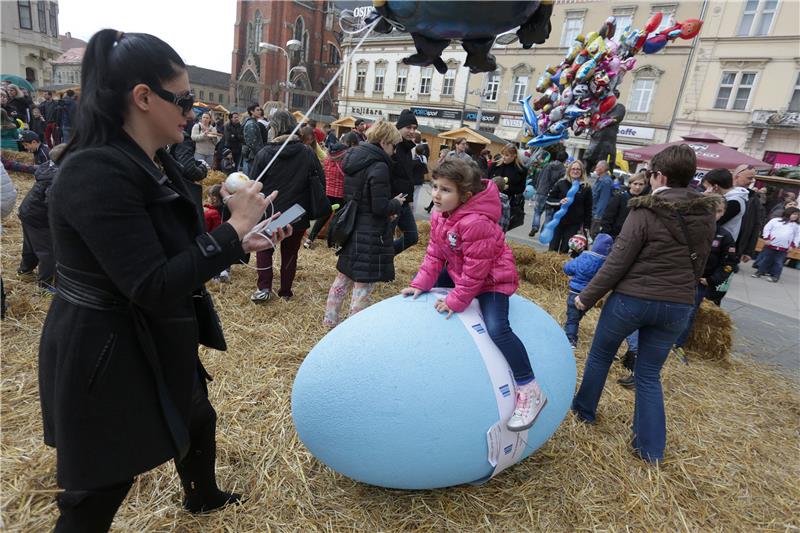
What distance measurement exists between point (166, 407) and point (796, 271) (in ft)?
46.9

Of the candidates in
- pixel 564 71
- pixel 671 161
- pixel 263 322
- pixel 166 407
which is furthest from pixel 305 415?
pixel 564 71

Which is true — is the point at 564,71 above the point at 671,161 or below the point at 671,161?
above

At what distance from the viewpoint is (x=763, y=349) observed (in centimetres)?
554

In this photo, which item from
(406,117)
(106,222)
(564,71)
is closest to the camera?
(106,222)

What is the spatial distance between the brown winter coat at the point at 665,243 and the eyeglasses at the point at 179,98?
272cm

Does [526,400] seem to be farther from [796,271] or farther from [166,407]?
[796,271]

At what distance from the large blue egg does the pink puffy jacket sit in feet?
0.77

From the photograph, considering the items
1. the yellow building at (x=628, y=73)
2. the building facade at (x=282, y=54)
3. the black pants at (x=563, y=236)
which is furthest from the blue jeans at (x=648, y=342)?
the building facade at (x=282, y=54)

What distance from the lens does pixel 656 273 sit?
9.50 ft

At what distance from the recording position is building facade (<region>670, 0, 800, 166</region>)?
2472cm

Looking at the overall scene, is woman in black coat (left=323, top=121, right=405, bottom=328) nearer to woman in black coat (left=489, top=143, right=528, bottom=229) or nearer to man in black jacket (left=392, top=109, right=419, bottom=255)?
man in black jacket (left=392, top=109, right=419, bottom=255)

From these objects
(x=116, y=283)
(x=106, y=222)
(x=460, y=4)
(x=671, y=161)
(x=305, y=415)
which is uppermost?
(x=460, y=4)

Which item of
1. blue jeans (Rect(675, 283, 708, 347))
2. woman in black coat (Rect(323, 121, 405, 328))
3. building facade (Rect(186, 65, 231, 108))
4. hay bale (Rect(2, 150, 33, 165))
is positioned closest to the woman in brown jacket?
woman in black coat (Rect(323, 121, 405, 328))

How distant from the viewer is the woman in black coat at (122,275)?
1.31 metres
